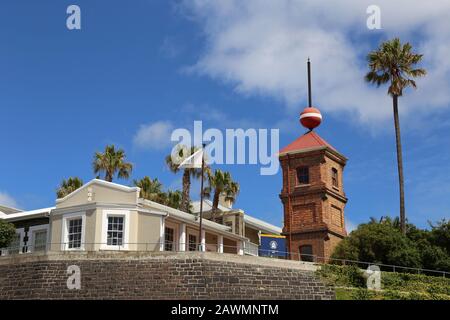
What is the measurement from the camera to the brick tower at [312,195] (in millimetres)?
45719

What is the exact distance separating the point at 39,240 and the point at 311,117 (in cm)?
1965

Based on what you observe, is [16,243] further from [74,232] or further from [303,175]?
[303,175]

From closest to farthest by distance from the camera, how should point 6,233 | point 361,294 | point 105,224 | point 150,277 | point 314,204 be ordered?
1. point 150,277
2. point 361,294
3. point 105,224
4. point 6,233
5. point 314,204

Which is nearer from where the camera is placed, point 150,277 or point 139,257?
point 150,277

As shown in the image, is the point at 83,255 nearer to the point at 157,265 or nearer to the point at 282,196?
the point at 157,265

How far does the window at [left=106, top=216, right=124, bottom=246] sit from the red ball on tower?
15.8 m

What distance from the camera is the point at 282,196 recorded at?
4784 centimetres

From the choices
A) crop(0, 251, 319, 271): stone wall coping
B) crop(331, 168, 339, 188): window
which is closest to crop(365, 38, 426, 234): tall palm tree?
crop(331, 168, 339, 188): window

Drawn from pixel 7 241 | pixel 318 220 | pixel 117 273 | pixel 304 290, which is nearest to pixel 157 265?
pixel 117 273

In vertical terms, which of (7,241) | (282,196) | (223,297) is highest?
(282,196)

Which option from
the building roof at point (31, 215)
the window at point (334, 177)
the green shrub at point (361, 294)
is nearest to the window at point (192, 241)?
the building roof at point (31, 215)

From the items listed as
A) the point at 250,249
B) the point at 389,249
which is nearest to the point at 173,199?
the point at 250,249

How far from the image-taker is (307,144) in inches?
1892

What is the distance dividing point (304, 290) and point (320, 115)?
15825 millimetres
